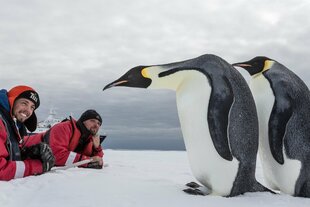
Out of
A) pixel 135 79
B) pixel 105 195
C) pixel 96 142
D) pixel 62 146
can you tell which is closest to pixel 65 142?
pixel 62 146

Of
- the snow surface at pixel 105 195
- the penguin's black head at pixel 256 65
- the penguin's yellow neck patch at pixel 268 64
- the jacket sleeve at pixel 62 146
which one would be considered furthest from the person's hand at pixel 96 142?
the penguin's yellow neck patch at pixel 268 64

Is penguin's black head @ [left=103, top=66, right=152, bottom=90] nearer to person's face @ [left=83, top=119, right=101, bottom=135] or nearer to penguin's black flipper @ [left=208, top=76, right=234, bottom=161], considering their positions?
penguin's black flipper @ [left=208, top=76, right=234, bottom=161]

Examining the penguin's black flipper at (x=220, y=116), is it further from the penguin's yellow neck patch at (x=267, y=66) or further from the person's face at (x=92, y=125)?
the person's face at (x=92, y=125)

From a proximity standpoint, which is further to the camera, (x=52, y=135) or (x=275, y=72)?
(x=52, y=135)

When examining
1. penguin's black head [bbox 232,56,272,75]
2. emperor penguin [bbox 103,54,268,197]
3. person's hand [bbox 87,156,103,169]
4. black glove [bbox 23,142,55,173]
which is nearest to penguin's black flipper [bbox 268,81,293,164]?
emperor penguin [bbox 103,54,268,197]

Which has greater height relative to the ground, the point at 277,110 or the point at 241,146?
the point at 277,110

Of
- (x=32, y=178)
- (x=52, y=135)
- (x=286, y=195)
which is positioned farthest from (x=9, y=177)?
(x=286, y=195)

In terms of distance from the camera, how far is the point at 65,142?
12.8 feet

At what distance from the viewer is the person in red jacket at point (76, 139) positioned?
148 inches

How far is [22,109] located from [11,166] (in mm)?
562

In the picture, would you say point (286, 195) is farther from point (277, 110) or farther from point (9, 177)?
point (9, 177)

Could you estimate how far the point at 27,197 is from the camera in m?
2.04

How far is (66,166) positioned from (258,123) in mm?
1984

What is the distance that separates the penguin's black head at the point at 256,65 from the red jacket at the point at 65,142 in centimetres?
203
